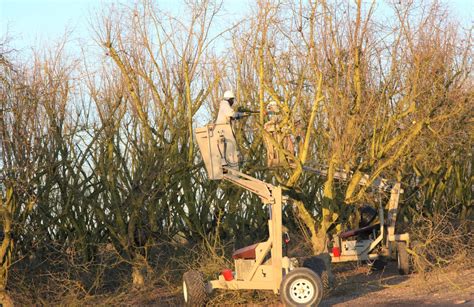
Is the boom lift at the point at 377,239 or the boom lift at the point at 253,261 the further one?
the boom lift at the point at 377,239

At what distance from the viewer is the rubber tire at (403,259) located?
59.6 ft

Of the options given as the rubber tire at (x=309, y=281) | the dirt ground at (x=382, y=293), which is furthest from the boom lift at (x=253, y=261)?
the dirt ground at (x=382, y=293)

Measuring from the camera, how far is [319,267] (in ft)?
51.8

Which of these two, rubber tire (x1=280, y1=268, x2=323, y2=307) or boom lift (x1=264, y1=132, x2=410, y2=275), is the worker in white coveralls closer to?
rubber tire (x1=280, y1=268, x2=323, y2=307)

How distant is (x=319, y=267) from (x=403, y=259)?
124 inches

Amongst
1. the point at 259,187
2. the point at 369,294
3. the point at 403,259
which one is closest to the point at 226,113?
the point at 259,187

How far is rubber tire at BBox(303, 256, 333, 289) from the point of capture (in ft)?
51.3

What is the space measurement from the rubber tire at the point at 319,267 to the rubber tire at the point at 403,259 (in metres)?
2.85

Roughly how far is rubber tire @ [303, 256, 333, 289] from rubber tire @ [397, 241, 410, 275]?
2.85 meters

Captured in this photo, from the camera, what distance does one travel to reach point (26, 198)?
1622 centimetres

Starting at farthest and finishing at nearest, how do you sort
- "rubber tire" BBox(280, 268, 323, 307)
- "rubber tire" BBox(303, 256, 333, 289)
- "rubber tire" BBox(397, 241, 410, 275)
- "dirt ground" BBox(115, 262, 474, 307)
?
1. "rubber tire" BBox(397, 241, 410, 275)
2. "rubber tire" BBox(303, 256, 333, 289)
3. "dirt ground" BBox(115, 262, 474, 307)
4. "rubber tire" BBox(280, 268, 323, 307)

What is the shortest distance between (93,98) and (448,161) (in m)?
10.3

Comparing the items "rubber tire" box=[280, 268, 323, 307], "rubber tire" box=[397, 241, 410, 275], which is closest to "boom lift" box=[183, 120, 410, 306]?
"rubber tire" box=[280, 268, 323, 307]

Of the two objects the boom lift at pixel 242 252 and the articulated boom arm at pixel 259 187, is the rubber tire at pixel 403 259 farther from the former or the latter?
the articulated boom arm at pixel 259 187
